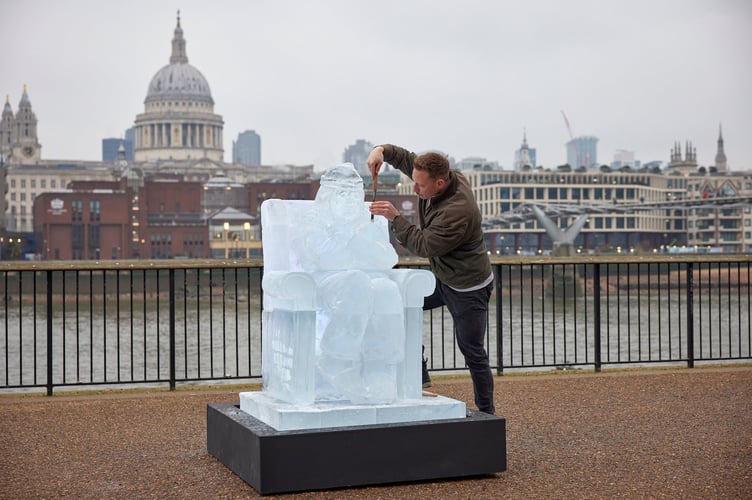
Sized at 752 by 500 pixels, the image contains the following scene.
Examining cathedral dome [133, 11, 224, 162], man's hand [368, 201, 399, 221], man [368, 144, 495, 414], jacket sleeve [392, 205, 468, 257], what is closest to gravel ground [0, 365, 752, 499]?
man [368, 144, 495, 414]

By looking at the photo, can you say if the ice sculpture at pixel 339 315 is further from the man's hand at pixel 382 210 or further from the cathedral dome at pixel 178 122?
the cathedral dome at pixel 178 122

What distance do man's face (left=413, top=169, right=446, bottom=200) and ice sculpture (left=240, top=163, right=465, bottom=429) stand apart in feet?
1.10

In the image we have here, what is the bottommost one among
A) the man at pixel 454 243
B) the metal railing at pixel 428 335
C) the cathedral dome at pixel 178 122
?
the metal railing at pixel 428 335

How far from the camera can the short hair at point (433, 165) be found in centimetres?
631

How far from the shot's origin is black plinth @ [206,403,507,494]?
5.53 metres

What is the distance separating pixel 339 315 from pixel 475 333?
3.54 feet

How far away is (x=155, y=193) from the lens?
109812 millimetres

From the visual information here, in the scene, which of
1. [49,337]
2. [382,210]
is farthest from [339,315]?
[49,337]

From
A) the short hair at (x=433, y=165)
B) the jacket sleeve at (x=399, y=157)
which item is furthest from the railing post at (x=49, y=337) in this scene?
Result: the short hair at (x=433, y=165)

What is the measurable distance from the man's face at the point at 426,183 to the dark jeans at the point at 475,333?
0.66 m

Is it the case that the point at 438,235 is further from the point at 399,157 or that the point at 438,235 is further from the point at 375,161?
the point at 399,157

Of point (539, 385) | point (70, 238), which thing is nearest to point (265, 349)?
point (539, 385)

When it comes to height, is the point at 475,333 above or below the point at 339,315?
below

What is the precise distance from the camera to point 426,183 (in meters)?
6.37
